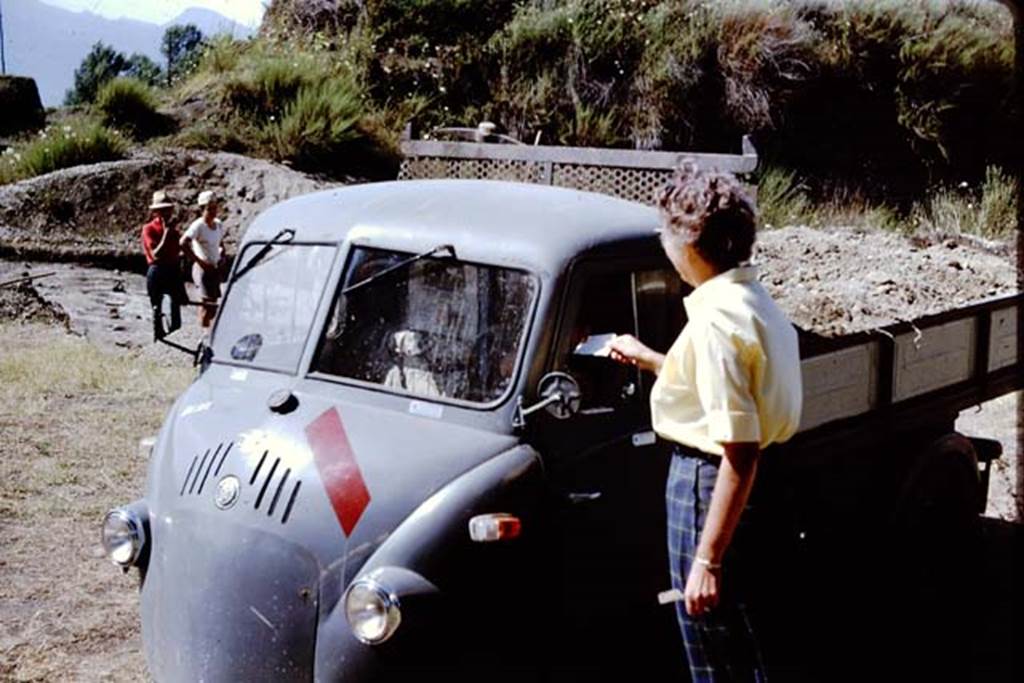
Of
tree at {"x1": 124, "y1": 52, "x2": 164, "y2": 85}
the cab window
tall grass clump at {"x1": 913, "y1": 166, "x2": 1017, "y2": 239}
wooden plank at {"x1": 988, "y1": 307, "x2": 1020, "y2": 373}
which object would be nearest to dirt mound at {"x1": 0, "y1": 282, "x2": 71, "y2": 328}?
tall grass clump at {"x1": 913, "y1": 166, "x2": 1017, "y2": 239}

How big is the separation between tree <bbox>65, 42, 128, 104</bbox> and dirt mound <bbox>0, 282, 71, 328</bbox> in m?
17.1

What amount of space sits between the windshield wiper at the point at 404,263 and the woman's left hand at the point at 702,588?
1.54 metres

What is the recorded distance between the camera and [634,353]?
3.90 metres

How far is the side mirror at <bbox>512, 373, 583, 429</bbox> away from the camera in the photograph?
4.02 m

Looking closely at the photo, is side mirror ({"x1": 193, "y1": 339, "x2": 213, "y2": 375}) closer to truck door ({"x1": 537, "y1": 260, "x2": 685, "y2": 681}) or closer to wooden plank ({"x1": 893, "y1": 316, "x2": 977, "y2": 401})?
truck door ({"x1": 537, "y1": 260, "x2": 685, "y2": 681})

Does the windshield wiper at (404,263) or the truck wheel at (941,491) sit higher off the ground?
the windshield wiper at (404,263)

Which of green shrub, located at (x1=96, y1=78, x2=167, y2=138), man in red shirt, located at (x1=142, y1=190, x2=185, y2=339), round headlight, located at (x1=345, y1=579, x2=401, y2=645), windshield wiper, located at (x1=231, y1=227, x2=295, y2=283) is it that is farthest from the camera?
green shrub, located at (x1=96, y1=78, x2=167, y2=138)

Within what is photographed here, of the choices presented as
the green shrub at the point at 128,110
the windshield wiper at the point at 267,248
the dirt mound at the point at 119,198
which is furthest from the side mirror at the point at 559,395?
the green shrub at the point at 128,110

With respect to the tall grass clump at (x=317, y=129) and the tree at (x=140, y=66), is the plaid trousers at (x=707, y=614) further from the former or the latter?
the tree at (x=140, y=66)

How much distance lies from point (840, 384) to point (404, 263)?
1.96m

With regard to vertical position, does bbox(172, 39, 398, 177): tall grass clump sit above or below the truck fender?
above

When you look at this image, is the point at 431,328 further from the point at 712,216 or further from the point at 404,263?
the point at 712,216

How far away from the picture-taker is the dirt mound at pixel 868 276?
627 centimetres

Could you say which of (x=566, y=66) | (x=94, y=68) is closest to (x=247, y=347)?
(x=566, y=66)
